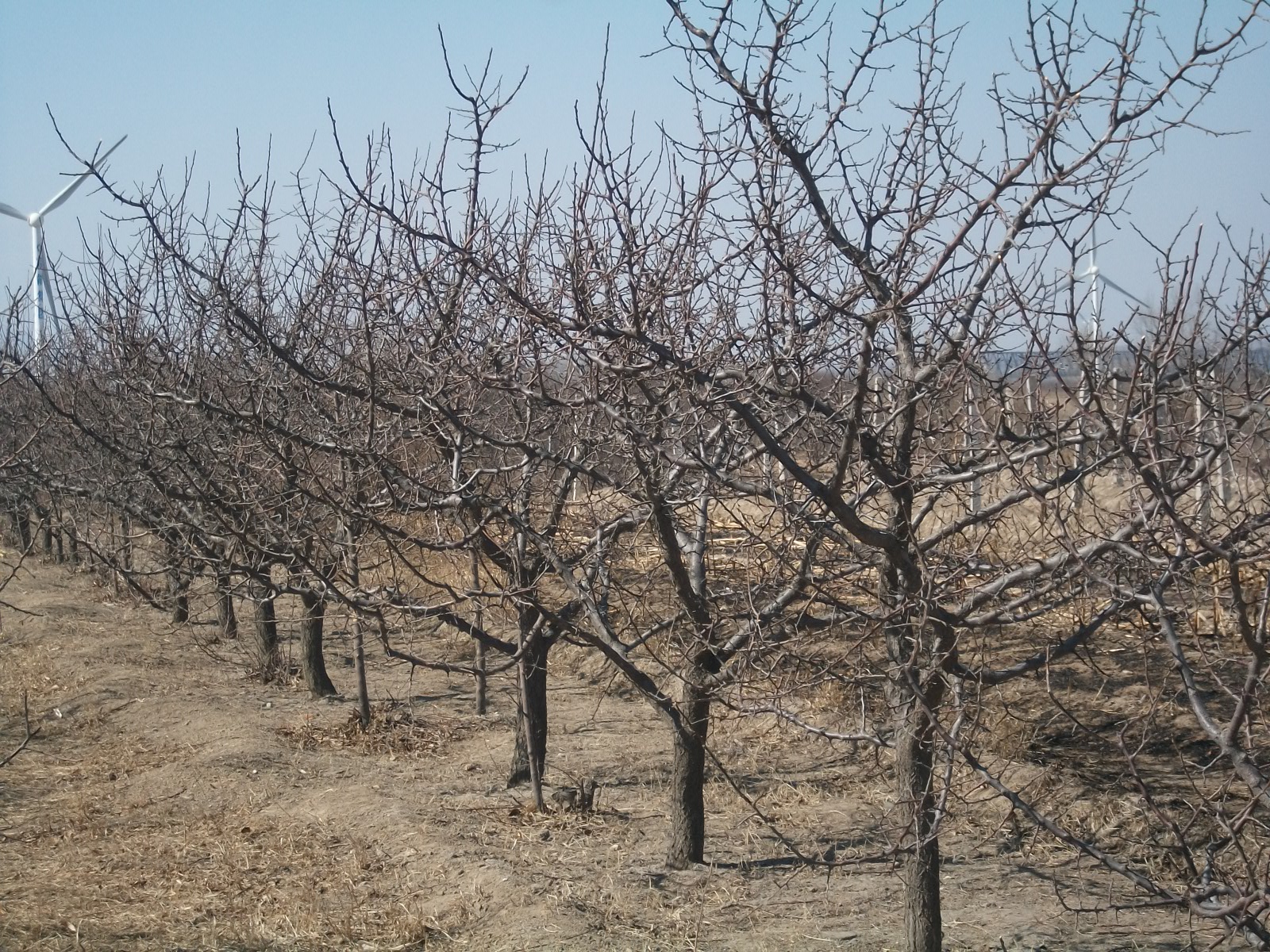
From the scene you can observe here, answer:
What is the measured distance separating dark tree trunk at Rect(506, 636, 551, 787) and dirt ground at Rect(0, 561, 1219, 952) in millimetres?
214

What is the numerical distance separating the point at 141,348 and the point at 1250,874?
5.66 metres

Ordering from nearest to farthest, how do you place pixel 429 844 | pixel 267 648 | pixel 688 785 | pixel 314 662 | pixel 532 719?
1. pixel 688 785
2. pixel 429 844
3. pixel 532 719
4. pixel 314 662
5. pixel 267 648

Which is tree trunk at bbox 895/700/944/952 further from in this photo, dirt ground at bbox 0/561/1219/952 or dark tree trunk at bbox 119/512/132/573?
dark tree trunk at bbox 119/512/132/573

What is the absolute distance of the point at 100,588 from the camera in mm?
16469

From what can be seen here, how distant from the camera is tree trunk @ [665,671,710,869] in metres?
5.53

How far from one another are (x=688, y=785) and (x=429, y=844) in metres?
1.68

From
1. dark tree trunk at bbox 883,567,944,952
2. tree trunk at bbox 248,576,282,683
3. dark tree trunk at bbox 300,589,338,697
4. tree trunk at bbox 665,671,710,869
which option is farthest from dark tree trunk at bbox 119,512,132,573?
dark tree trunk at bbox 883,567,944,952

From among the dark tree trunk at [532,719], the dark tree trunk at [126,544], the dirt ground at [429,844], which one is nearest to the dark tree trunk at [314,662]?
the dirt ground at [429,844]

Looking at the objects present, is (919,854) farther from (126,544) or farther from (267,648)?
(267,648)

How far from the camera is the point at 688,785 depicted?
5.75m

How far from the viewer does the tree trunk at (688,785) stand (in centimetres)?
553

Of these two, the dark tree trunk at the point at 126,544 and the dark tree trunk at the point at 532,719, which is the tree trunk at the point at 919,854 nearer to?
the dark tree trunk at the point at 532,719

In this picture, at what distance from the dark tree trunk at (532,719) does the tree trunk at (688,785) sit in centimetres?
87

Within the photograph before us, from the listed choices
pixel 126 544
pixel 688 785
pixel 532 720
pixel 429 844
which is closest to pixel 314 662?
pixel 126 544
